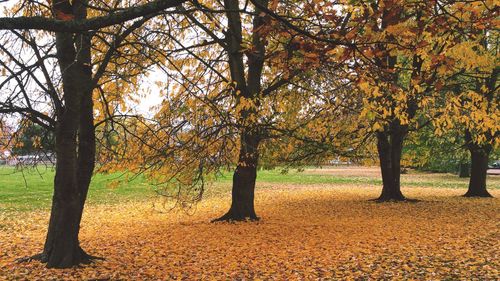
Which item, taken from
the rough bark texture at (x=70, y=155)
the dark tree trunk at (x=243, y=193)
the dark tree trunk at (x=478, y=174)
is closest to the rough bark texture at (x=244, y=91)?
the dark tree trunk at (x=243, y=193)

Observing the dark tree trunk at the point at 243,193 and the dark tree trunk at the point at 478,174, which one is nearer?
the dark tree trunk at the point at 243,193

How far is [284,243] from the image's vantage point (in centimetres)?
954

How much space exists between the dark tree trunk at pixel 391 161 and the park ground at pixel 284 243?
43.1 inches

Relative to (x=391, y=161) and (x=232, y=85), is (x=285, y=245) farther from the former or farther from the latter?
(x=391, y=161)

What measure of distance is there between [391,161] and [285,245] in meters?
9.63

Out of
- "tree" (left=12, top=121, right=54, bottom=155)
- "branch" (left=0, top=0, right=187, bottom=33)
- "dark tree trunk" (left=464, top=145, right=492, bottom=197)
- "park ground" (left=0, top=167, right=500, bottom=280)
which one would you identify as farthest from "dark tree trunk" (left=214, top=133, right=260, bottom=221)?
"dark tree trunk" (left=464, top=145, right=492, bottom=197)

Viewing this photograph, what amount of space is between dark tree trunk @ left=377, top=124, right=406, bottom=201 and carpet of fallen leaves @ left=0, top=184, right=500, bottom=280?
1934mm

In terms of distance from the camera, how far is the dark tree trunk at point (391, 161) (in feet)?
56.4

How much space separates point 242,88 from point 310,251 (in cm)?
483

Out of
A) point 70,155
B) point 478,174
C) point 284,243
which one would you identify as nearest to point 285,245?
point 284,243

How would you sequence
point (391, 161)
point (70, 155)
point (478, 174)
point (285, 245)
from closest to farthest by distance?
point (70, 155) < point (285, 245) < point (391, 161) < point (478, 174)

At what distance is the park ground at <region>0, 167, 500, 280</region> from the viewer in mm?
7133

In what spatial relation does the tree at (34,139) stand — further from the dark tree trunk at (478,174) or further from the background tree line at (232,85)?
the dark tree trunk at (478,174)

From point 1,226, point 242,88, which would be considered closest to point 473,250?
point 242,88
